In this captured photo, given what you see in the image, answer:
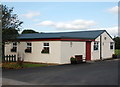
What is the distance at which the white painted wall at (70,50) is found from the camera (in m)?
22.7

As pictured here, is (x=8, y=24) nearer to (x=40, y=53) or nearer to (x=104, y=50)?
(x=40, y=53)

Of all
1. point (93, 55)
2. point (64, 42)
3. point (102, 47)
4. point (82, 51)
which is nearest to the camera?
point (64, 42)

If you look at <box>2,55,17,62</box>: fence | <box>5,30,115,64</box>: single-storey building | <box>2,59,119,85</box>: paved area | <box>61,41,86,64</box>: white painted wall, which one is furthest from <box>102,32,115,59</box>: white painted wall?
<box>2,59,119,85</box>: paved area

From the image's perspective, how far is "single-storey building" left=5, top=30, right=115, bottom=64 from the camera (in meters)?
22.7

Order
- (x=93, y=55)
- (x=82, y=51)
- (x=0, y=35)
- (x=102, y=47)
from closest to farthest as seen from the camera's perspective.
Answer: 1. (x=0, y=35)
2. (x=82, y=51)
3. (x=93, y=55)
4. (x=102, y=47)

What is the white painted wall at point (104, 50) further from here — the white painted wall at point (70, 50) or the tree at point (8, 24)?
the tree at point (8, 24)

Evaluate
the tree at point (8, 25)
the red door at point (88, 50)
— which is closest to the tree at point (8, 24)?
the tree at point (8, 25)

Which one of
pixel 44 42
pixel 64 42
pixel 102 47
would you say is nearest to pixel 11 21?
pixel 44 42

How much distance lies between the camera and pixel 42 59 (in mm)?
23812

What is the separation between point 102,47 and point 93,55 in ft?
9.57

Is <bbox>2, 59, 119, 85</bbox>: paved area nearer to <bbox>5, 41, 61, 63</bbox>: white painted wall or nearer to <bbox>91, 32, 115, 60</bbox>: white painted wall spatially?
<bbox>5, 41, 61, 63</bbox>: white painted wall

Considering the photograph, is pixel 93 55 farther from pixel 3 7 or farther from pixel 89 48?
pixel 3 7

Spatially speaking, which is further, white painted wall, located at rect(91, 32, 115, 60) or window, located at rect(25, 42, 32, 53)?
white painted wall, located at rect(91, 32, 115, 60)

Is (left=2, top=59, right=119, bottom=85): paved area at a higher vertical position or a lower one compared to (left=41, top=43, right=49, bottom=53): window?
lower
